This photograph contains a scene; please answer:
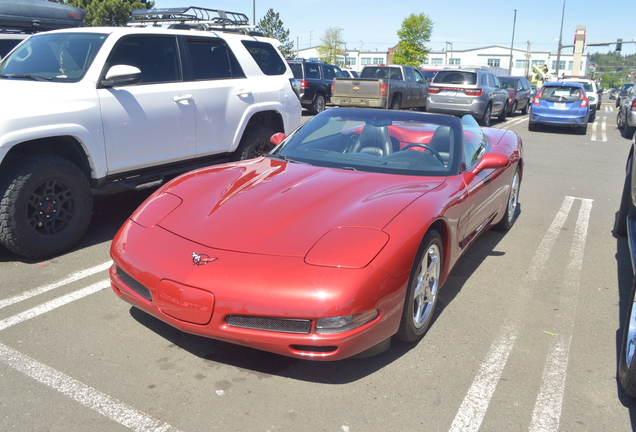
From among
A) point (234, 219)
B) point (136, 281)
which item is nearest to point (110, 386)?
point (136, 281)

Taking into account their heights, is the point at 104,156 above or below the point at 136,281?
above

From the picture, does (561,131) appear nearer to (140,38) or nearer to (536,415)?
(140,38)

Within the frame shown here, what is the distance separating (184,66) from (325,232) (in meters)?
3.63

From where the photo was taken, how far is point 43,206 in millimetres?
4523

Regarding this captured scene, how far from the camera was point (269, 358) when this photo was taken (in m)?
3.12

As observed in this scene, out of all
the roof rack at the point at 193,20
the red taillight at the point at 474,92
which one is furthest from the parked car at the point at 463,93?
the roof rack at the point at 193,20

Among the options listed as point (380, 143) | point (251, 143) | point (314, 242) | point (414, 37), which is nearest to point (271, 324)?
point (314, 242)

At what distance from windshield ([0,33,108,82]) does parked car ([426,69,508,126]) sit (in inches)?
549

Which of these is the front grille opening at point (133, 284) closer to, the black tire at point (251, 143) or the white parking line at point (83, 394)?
the white parking line at point (83, 394)

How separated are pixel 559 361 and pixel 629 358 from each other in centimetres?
54

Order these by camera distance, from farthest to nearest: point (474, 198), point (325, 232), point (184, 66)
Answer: point (184, 66) < point (474, 198) < point (325, 232)

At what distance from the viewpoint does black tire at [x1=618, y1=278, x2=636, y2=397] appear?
2652mm

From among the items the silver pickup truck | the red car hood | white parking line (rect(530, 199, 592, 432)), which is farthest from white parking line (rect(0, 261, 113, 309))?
the silver pickup truck

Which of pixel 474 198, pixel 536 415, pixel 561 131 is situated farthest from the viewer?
pixel 561 131
